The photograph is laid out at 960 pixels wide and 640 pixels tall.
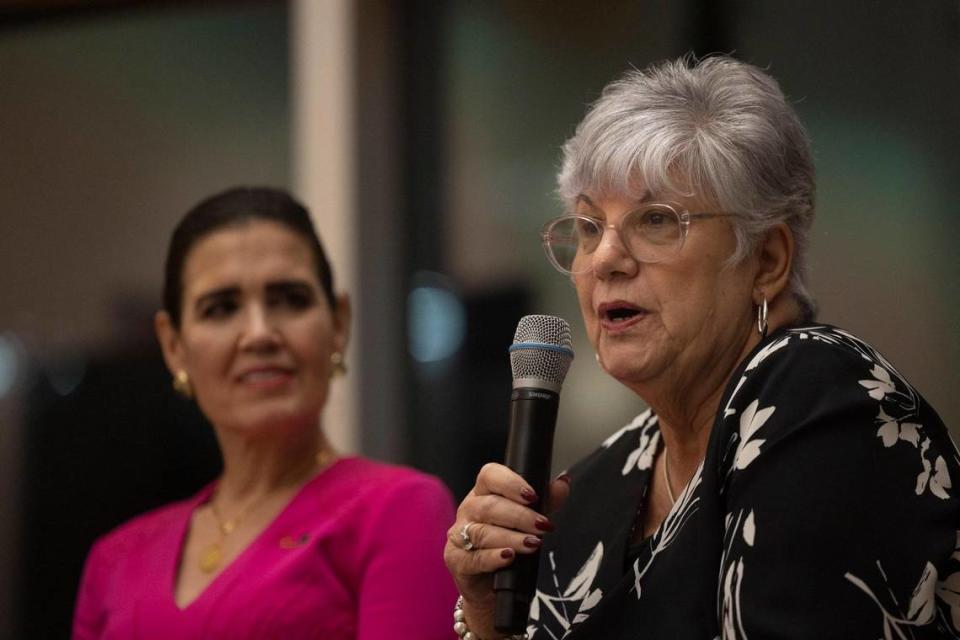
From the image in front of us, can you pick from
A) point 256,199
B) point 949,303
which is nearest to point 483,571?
point 256,199

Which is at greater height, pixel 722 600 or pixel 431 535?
pixel 722 600

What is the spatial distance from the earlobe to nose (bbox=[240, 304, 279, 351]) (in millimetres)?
1054

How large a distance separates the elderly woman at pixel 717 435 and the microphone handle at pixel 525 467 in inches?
0.9

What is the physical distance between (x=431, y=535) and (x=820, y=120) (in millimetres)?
1472

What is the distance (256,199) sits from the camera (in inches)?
103

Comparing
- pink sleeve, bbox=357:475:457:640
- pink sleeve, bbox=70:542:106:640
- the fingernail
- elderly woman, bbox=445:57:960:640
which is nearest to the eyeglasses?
elderly woman, bbox=445:57:960:640

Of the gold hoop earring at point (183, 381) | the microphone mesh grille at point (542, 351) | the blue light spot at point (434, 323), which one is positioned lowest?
the blue light spot at point (434, 323)

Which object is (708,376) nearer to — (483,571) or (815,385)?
(815,385)

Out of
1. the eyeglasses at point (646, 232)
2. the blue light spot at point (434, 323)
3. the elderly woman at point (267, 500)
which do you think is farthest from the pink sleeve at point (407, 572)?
the blue light spot at point (434, 323)

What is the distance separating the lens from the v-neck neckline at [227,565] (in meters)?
2.31

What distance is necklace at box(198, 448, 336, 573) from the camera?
95.4 inches

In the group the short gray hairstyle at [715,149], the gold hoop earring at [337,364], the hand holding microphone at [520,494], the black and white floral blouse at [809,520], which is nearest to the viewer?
the black and white floral blouse at [809,520]

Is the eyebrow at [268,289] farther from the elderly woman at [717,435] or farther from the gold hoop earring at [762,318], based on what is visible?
the gold hoop earring at [762,318]

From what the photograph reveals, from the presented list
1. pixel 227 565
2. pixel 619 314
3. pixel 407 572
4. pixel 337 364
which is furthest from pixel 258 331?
pixel 619 314
